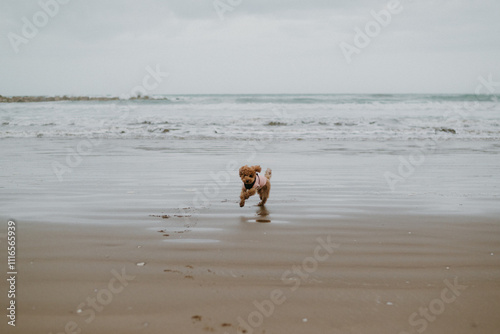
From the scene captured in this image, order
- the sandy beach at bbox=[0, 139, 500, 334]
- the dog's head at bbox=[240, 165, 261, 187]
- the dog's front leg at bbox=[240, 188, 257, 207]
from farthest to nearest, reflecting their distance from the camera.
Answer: the dog's front leg at bbox=[240, 188, 257, 207] → the dog's head at bbox=[240, 165, 261, 187] → the sandy beach at bbox=[0, 139, 500, 334]

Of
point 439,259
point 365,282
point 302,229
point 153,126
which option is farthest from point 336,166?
point 153,126

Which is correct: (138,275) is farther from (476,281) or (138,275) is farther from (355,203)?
(355,203)

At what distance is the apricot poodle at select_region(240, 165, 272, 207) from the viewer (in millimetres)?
5340

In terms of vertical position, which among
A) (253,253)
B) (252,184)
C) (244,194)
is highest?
(252,184)

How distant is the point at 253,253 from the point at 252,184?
177cm

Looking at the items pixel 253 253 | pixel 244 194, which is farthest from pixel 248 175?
pixel 253 253

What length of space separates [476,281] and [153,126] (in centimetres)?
1660

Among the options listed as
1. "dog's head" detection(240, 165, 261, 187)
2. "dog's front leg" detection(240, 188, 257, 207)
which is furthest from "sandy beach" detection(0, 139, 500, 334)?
"dog's head" detection(240, 165, 261, 187)

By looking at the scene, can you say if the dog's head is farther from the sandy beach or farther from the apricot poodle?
the sandy beach

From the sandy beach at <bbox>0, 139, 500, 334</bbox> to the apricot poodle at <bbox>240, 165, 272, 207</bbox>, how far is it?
18cm

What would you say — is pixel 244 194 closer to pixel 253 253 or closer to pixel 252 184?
pixel 252 184

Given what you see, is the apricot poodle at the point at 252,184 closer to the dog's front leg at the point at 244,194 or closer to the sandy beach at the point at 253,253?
the dog's front leg at the point at 244,194

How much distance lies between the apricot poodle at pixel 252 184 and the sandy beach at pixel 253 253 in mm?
176

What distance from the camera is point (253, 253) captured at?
3.67 meters
